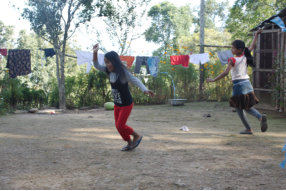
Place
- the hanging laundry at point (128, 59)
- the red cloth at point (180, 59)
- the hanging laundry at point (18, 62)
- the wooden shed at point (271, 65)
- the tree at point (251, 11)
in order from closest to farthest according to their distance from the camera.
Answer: the wooden shed at point (271, 65), the hanging laundry at point (18, 62), the hanging laundry at point (128, 59), the red cloth at point (180, 59), the tree at point (251, 11)

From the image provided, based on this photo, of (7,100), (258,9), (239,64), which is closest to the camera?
(239,64)

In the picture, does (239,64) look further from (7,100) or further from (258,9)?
(258,9)

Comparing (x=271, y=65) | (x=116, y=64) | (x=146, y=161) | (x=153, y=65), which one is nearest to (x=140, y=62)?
(x=153, y=65)

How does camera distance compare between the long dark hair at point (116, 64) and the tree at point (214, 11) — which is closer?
the long dark hair at point (116, 64)

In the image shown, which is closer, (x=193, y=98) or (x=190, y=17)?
(x=193, y=98)

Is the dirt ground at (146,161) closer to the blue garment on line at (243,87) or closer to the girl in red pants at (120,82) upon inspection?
the girl in red pants at (120,82)

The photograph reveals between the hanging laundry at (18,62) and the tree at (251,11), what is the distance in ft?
33.5

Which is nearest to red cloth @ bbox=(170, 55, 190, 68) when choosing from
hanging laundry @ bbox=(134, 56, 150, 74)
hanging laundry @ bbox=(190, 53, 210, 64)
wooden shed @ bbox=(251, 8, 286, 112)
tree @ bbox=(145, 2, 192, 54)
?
hanging laundry @ bbox=(190, 53, 210, 64)

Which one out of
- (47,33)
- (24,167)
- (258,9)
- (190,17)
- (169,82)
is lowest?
(24,167)

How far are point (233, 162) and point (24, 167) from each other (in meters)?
2.36

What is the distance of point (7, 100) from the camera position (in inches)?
428

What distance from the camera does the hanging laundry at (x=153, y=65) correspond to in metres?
12.0

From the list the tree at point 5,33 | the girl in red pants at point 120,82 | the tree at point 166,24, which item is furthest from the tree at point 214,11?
the girl in red pants at point 120,82

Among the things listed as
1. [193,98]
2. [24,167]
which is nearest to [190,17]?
[193,98]
